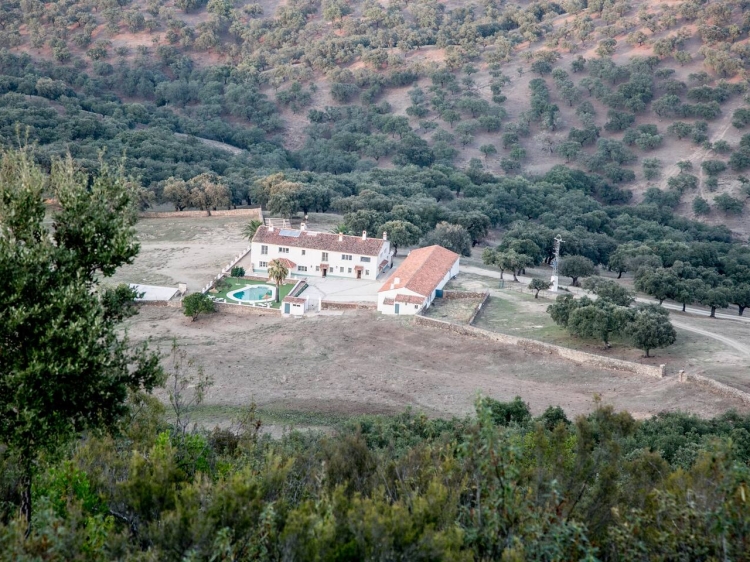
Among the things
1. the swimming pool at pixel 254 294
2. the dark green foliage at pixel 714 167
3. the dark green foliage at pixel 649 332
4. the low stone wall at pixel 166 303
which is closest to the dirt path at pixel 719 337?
the dark green foliage at pixel 649 332

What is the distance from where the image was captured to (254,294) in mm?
49219

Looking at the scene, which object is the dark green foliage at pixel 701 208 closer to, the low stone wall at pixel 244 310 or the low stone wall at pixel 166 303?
the low stone wall at pixel 244 310

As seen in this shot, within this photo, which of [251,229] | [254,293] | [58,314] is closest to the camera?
[58,314]

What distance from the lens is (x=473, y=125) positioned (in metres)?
95.2

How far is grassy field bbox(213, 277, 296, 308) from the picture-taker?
48.1 meters

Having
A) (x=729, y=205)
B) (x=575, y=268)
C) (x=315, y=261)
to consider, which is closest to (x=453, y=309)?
(x=315, y=261)

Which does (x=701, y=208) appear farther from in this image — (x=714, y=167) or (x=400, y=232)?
(x=400, y=232)

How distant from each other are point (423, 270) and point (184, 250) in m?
16.8

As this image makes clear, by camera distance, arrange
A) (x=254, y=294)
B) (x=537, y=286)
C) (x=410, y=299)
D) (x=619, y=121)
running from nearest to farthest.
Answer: (x=410, y=299) < (x=254, y=294) < (x=537, y=286) < (x=619, y=121)

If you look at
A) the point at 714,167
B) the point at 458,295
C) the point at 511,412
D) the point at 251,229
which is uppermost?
the point at 714,167

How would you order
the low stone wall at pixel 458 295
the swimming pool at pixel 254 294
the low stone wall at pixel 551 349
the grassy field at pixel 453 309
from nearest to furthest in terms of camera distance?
1. the low stone wall at pixel 551 349
2. the grassy field at pixel 453 309
3. the swimming pool at pixel 254 294
4. the low stone wall at pixel 458 295

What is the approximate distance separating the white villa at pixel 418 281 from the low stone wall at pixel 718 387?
14.4 metres

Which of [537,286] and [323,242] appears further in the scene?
[323,242]

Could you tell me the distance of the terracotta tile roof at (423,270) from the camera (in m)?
47.0
